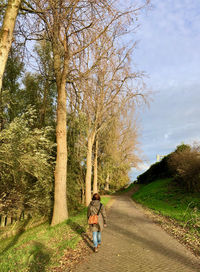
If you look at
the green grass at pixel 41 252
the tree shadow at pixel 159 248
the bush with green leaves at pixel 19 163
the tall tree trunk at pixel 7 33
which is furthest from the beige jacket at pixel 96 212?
the tall tree trunk at pixel 7 33

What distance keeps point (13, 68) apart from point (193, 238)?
1476 centimetres

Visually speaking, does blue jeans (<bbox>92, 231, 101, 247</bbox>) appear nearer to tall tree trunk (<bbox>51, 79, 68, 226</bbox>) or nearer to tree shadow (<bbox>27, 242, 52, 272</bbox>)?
tree shadow (<bbox>27, 242, 52, 272</bbox>)

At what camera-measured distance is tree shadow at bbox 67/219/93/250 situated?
632cm

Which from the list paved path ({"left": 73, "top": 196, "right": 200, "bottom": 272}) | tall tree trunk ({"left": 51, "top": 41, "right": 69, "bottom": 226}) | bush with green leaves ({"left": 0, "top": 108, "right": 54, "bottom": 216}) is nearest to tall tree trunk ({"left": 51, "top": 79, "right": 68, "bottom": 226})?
tall tree trunk ({"left": 51, "top": 41, "right": 69, "bottom": 226})

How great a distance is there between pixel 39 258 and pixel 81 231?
9.46 feet

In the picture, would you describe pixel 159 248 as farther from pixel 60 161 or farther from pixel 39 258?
pixel 60 161

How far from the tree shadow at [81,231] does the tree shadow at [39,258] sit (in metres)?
1.36

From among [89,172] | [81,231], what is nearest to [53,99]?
[89,172]

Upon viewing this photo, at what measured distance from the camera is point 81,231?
762 centimetres

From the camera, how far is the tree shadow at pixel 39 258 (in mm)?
4375

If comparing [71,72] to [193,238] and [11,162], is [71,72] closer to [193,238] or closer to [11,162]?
[11,162]

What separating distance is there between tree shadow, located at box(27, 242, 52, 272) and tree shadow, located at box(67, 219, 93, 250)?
1.36m

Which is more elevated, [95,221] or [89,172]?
[89,172]

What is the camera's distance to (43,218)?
40.3 feet
